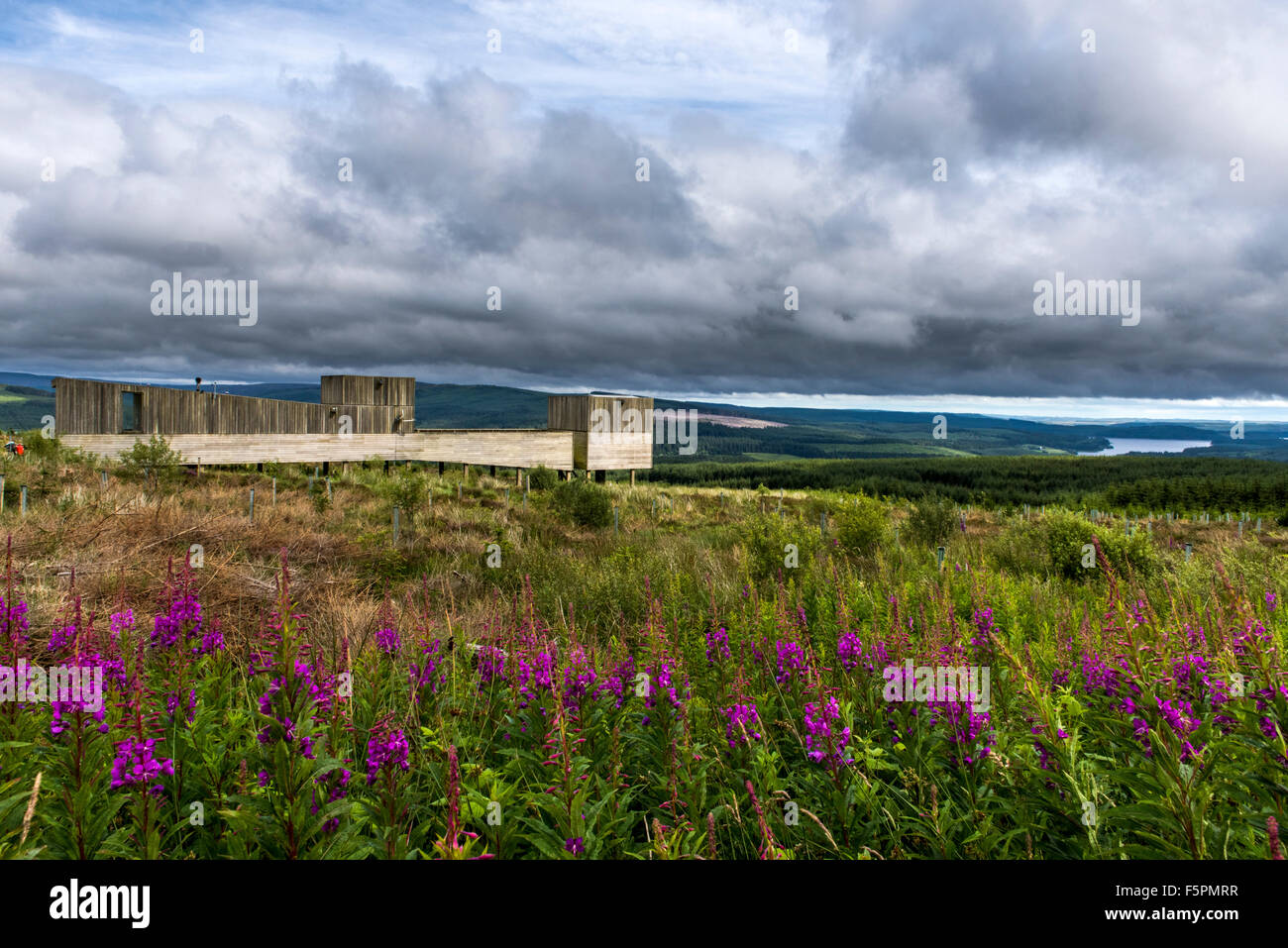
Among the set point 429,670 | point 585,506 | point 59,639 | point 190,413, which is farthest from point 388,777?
point 190,413

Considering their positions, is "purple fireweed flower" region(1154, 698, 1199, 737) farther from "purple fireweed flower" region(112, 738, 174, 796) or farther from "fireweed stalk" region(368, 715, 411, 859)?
"purple fireweed flower" region(112, 738, 174, 796)

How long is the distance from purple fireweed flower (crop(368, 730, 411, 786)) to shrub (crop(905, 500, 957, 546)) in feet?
53.8

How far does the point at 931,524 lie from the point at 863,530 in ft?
11.4

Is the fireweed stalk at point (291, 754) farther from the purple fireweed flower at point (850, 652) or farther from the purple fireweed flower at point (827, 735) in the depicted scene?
the purple fireweed flower at point (850, 652)

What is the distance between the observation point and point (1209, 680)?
3309 mm

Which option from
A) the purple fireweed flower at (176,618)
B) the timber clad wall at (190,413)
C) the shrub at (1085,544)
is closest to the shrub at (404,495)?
the timber clad wall at (190,413)

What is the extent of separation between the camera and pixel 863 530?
50.8 feet

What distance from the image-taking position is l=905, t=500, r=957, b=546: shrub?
1767cm

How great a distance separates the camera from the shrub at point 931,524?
17672 mm

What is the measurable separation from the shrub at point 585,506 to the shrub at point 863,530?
31.6 feet

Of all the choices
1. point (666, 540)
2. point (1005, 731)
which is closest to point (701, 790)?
point (1005, 731)


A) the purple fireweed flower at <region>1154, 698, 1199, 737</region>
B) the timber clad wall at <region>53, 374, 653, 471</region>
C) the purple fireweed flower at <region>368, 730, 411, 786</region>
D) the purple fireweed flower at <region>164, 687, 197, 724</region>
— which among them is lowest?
the purple fireweed flower at <region>164, 687, 197, 724</region>

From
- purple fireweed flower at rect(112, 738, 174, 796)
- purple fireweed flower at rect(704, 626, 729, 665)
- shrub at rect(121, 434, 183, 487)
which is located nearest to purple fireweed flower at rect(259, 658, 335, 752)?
purple fireweed flower at rect(112, 738, 174, 796)
